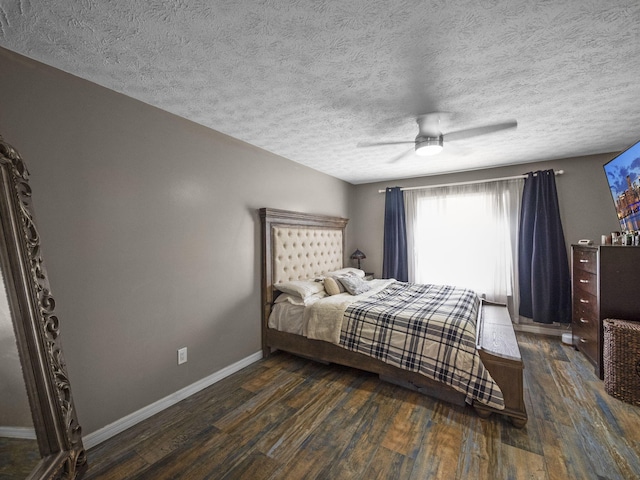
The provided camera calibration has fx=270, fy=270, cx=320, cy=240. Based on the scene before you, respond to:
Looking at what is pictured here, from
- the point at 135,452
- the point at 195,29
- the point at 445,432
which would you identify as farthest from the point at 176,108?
the point at 445,432

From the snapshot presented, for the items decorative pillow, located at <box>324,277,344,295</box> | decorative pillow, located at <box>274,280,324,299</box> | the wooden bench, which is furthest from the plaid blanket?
decorative pillow, located at <box>274,280,324,299</box>

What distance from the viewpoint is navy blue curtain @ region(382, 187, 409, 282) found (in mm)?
4465

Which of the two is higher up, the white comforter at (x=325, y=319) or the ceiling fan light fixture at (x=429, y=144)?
the ceiling fan light fixture at (x=429, y=144)

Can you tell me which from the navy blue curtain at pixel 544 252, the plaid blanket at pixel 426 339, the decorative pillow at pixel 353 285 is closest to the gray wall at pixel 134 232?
the decorative pillow at pixel 353 285

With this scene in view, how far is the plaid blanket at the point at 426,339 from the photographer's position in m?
2.00

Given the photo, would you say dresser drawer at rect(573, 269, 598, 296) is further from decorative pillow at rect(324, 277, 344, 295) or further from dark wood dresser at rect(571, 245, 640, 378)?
decorative pillow at rect(324, 277, 344, 295)

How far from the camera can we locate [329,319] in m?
2.69

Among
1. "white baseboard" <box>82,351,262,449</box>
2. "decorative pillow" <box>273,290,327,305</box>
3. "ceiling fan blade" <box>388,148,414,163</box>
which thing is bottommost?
"white baseboard" <box>82,351,262,449</box>

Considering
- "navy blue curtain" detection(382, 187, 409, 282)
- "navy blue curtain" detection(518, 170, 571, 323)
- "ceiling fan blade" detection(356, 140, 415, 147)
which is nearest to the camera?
"ceiling fan blade" detection(356, 140, 415, 147)

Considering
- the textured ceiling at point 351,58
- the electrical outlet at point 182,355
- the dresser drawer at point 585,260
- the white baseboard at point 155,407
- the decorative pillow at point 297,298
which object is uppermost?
the textured ceiling at point 351,58

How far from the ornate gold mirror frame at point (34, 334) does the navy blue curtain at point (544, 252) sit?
4.60 meters

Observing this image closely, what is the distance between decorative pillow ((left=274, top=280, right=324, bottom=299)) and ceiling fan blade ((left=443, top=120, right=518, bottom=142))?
206cm

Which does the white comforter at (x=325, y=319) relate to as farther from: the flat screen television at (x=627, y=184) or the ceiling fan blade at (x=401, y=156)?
the flat screen television at (x=627, y=184)

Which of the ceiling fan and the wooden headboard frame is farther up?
the ceiling fan
